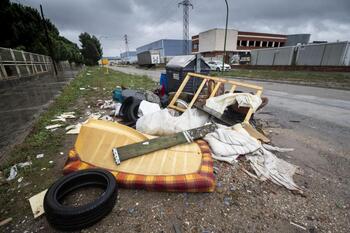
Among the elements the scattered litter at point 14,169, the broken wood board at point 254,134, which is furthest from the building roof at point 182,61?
the scattered litter at point 14,169

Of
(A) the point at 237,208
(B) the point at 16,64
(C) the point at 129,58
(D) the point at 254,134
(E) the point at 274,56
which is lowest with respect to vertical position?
(A) the point at 237,208

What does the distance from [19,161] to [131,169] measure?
1861 mm

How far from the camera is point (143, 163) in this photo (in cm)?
220

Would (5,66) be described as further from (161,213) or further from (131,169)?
(161,213)

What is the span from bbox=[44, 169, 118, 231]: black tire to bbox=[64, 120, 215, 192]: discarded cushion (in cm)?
21

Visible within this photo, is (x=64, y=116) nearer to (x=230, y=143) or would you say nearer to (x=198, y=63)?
(x=198, y=63)

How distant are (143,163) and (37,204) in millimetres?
1157

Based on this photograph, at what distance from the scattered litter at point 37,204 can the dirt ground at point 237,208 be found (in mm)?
55

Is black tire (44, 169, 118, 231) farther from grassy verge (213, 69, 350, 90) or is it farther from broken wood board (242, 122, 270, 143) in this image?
grassy verge (213, 69, 350, 90)

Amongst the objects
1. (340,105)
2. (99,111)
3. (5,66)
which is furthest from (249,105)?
(5,66)

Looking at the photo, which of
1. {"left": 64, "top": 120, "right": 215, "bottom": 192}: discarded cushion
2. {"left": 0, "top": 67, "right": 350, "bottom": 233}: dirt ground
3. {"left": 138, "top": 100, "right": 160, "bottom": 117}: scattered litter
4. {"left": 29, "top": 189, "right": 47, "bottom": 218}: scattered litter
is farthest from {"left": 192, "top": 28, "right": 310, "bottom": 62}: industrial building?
{"left": 29, "top": 189, "right": 47, "bottom": 218}: scattered litter

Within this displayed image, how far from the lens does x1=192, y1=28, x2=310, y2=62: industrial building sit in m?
39.7

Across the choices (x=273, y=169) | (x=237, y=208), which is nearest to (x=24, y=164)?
(x=237, y=208)

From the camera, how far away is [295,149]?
121 inches
